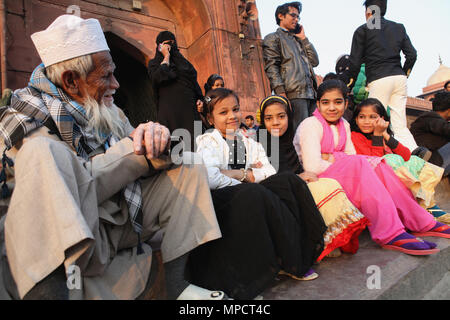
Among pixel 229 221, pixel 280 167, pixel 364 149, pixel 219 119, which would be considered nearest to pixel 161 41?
pixel 219 119

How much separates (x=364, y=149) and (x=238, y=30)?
4178 millimetres

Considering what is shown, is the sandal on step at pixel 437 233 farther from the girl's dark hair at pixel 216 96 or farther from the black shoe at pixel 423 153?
the girl's dark hair at pixel 216 96

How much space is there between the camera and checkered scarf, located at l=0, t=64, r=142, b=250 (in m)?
1.29

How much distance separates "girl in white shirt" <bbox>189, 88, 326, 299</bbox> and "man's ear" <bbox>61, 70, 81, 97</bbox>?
92 centimetres

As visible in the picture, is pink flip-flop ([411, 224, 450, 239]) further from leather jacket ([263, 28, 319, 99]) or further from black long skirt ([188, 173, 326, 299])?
leather jacket ([263, 28, 319, 99])

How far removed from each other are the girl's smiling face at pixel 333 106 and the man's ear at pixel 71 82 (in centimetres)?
215

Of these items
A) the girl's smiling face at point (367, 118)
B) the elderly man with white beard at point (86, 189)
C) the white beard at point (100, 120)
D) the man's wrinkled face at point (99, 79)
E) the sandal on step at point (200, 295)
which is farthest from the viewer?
the girl's smiling face at point (367, 118)

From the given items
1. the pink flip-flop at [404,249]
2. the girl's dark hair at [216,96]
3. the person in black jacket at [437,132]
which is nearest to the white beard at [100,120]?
the girl's dark hair at [216,96]

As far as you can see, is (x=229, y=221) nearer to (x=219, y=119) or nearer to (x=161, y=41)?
(x=219, y=119)

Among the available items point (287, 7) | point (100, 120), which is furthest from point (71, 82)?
point (287, 7)

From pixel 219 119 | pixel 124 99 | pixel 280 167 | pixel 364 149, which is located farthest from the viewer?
pixel 124 99

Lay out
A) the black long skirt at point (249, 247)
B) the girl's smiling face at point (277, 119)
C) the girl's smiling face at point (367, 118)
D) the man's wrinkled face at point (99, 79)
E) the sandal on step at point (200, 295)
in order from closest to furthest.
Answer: the sandal on step at point (200, 295) < the black long skirt at point (249, 247) < the man's wrinkled face at point (99, 79) < the girl's smiling face at point (277, 119) < the girl's smiling face at point (367, 118)

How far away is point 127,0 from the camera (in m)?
5.47

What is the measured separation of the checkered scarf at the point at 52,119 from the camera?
129 centimetres
